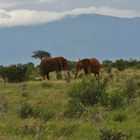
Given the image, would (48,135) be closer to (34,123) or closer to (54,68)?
(34,123)

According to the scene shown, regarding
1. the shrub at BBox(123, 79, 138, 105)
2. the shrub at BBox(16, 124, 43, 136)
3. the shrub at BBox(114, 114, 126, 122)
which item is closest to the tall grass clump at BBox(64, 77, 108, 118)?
the shrub at BBox(123, 79, 138, 105)

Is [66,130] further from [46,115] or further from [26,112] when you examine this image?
[26,112]

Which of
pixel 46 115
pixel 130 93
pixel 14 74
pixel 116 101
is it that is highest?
pixel 14 74

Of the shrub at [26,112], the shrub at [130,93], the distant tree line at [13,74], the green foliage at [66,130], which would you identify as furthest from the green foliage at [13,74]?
the green foliage at [66,130]

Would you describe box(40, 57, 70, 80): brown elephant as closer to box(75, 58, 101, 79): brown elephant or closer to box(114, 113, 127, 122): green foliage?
box(75, 58, 101, 79): brown elephant

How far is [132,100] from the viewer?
1750 cm

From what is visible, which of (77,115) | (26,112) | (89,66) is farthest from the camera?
(89,66)

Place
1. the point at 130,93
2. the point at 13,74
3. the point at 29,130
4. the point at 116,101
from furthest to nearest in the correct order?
the point at 13,74
the point at 130,93
the point at 116,101
the point at 29,130

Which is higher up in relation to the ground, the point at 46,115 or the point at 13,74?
the point at 13,74

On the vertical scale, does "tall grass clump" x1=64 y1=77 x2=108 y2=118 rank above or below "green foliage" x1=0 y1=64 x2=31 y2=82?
below

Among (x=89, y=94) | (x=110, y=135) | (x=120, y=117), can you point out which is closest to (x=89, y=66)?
(x=89, y=94)

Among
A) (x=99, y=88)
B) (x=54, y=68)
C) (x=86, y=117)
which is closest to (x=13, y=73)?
(x=54, y=68)

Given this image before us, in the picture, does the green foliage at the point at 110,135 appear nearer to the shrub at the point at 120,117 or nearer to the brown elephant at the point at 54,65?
the shrub at the point at 120,117

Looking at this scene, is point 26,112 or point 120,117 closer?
point 120,117
